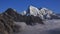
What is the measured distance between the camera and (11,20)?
19047 mm

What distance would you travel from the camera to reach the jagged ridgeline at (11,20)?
1719cm

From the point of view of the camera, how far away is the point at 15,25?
18406 millimetres

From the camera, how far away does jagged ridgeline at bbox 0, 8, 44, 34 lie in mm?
17192

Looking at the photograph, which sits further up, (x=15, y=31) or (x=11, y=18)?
(x=11, y=18)

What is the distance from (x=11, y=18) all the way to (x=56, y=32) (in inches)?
193

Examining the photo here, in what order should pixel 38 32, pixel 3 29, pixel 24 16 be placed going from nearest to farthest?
1. pixel 3 29
2. pixel 38 32
3. pixel 24 16

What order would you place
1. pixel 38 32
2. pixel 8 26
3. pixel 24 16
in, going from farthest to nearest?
pixel 24 16 < pixel 38 32 < pixel 8 26

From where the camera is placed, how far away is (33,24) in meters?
21.0

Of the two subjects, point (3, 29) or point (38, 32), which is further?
point (38, 32)

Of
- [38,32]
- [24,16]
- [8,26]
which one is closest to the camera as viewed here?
[8,26]

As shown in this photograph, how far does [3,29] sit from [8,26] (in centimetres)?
145

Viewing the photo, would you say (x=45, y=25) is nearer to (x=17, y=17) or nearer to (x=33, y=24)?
(x=33, y=24)

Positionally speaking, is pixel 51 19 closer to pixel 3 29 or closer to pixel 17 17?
pixel 17 17

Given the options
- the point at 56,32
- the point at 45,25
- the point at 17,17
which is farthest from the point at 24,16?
the point at 56,32
